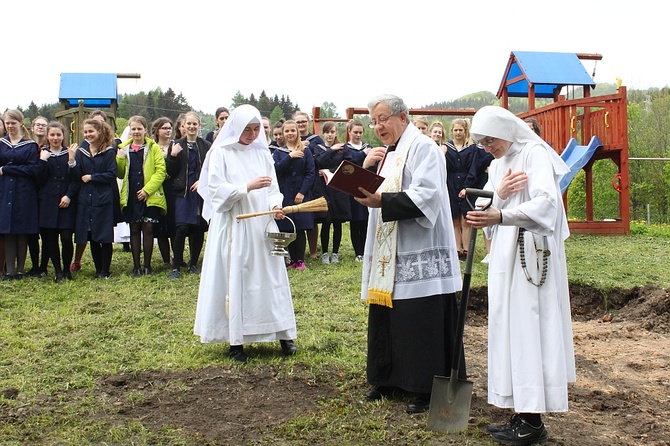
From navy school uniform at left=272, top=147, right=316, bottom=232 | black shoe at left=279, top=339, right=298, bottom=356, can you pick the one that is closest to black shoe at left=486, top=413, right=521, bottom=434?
black shoe at left=279, top=339, right=298, bottom=356

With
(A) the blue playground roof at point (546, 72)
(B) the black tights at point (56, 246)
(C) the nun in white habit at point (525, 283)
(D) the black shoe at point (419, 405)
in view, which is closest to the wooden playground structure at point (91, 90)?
(B) the black tights at point (56, 246)

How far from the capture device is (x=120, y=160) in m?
10.6

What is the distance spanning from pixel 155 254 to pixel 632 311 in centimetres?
779

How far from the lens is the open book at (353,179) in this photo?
190 inches

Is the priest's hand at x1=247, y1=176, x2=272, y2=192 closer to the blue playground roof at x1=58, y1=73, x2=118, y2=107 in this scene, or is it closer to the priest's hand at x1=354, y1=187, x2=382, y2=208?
the priest's hand at x1=354, y1=187, x2=382, y2=208

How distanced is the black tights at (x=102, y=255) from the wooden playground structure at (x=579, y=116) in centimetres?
736

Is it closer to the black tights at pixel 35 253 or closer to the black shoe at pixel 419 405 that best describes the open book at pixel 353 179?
the black shoe at pixel 419 405

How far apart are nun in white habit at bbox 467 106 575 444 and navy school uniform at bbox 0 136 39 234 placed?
744 cm

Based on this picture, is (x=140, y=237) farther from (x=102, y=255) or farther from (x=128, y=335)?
(x=128, y=335)

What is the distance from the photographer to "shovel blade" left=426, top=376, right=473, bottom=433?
4738mm

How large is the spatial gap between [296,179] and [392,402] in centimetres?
625

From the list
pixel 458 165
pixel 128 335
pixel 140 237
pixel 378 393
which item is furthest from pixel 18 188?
pixel 378 393

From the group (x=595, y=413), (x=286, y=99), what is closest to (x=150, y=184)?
(x=595, y=413)

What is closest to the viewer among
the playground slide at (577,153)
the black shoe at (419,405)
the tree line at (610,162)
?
the black shoe at (419,405)
